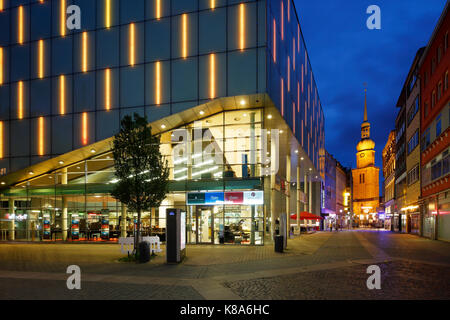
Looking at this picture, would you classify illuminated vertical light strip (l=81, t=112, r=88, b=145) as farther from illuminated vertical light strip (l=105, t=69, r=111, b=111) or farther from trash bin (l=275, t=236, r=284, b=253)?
trash bin (l=275, t=236, r=284, b=253)

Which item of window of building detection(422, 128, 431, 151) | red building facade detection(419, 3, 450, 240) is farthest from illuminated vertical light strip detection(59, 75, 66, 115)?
window of building detection(422, 128, 431, 151)

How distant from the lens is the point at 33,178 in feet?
102

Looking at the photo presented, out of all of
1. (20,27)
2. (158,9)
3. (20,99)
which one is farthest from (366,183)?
(20,27)

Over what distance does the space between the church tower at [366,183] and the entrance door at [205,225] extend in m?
127

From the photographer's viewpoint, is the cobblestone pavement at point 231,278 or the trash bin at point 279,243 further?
the trash bin at point 279,243

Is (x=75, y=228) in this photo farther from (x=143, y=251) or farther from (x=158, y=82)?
(x=143, y=251)

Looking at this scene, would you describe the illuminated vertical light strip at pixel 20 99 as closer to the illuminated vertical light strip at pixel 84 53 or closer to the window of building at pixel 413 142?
the illuminated vertical light strip at pixel 84 53

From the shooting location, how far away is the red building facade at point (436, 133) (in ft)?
93.8

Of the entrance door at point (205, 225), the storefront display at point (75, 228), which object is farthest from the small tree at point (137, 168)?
the storefront display at point (75, 228)

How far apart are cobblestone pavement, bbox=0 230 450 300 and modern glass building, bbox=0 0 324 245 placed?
8710 millimetres

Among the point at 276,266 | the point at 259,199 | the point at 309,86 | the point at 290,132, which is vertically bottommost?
the point at 276,266
